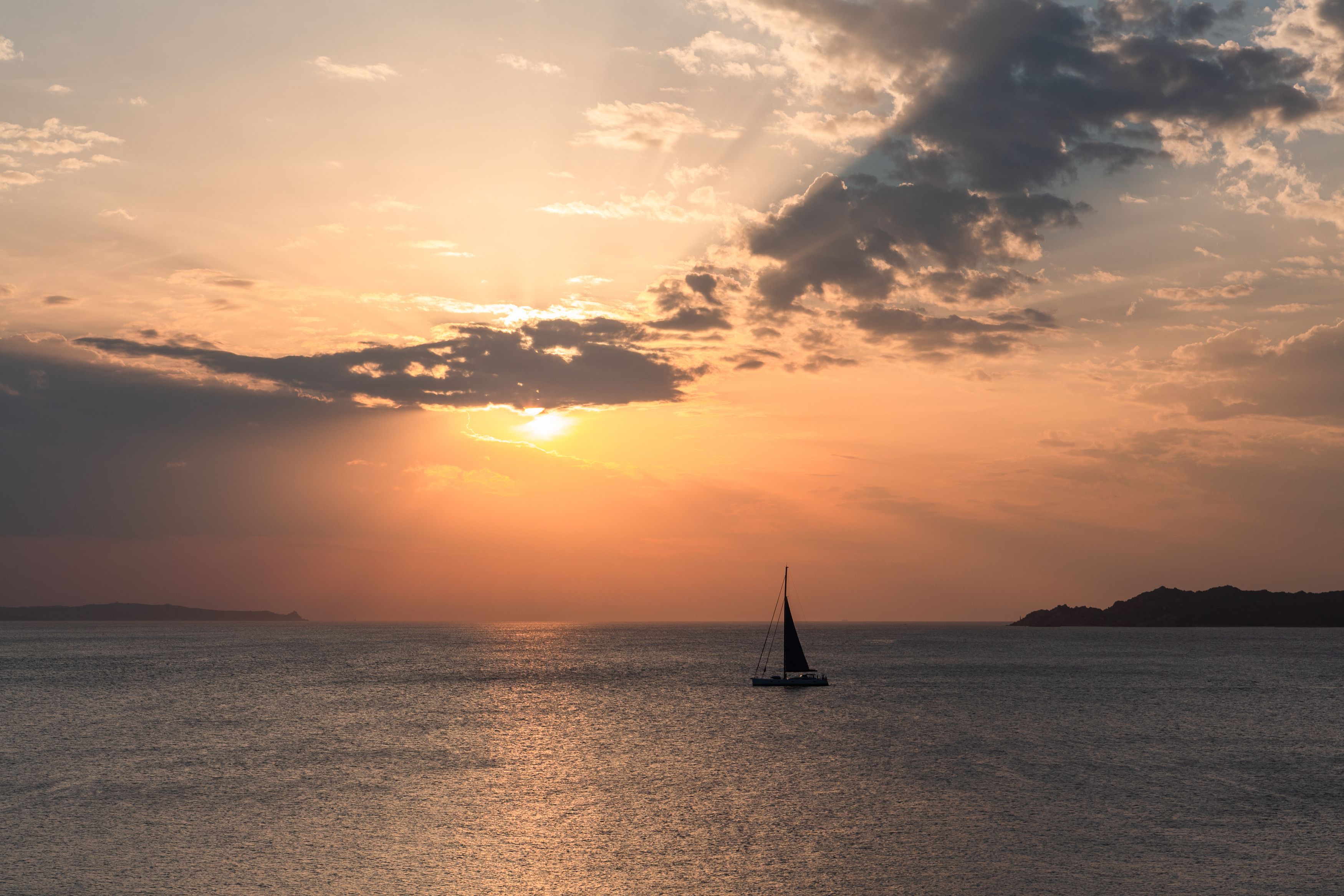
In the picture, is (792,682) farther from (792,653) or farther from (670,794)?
(670,794)

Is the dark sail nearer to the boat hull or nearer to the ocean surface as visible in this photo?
the boat hull

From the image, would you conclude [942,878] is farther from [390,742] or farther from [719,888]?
[390,742]

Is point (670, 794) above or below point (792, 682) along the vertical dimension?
above

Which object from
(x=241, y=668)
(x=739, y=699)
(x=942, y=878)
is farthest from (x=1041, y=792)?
(x=241, y=668)

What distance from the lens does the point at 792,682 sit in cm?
11338

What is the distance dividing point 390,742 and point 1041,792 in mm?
44464

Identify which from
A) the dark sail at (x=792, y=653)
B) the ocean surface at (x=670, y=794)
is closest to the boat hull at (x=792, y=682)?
the dark sail at (x=792, y=653)

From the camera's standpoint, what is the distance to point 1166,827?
4328cm

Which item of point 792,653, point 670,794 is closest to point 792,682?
point 792,653

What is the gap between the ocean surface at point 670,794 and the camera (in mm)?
35781

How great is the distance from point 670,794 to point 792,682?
6590 cm

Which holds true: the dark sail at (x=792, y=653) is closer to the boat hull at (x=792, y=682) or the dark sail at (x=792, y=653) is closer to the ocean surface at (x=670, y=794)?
the boat hull at (x=792, y=682)

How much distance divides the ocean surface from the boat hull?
7.85m

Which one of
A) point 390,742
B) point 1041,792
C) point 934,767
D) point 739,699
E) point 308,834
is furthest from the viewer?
point 739,699
